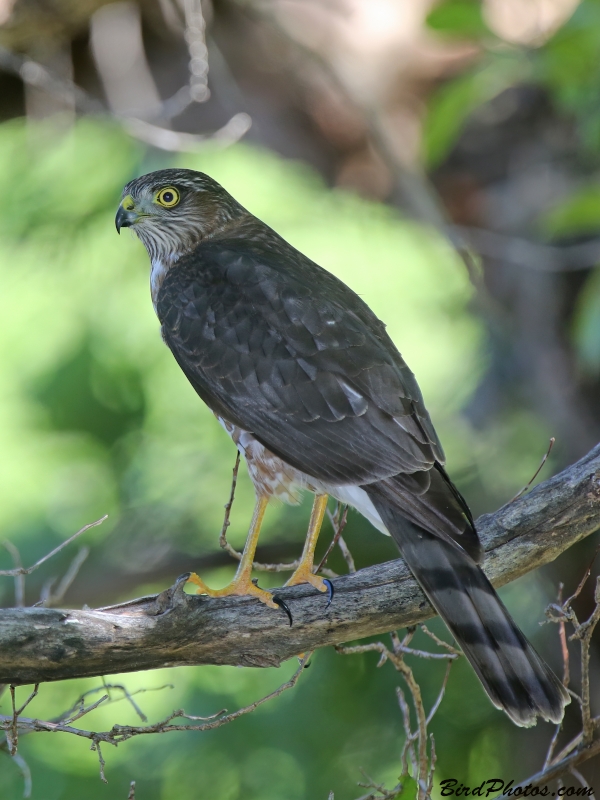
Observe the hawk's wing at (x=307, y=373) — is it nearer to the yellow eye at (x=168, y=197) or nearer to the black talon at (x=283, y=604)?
the black talon at (x=283, y=604)

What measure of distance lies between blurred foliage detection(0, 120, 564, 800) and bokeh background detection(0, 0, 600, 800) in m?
0.01

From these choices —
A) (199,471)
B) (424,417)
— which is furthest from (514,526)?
(199,471)

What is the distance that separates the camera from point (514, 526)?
3004mm

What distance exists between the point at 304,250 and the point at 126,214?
1.82 meters

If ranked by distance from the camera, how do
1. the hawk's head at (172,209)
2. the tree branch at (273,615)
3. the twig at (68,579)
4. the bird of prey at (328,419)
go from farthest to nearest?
the hawk's head at (172,209) < the twig at (68,579) < the bird of prey at (328,419) < the tree branch at (273,615)

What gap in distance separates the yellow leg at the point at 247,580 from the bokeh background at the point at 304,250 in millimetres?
1341

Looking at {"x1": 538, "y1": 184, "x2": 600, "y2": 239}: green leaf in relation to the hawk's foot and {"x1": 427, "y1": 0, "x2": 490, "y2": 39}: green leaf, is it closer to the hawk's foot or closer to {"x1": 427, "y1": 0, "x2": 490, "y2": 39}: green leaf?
{"x1": 427, "y1": 0, "x2": 490, "y2": 39}: green leaf

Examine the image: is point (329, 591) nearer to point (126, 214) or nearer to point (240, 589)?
point (240, 589)

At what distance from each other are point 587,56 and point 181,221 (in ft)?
6.20

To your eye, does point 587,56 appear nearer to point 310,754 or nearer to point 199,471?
point 199,471

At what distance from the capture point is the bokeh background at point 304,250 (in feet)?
14.5

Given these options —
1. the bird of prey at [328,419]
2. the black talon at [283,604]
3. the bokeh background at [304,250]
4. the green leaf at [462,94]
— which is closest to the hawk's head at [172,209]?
the bird of prey at [328,419]

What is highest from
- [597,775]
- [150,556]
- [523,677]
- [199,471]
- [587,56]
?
[587,56]

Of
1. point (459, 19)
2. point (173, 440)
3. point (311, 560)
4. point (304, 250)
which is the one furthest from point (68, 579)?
point (304, 250)
